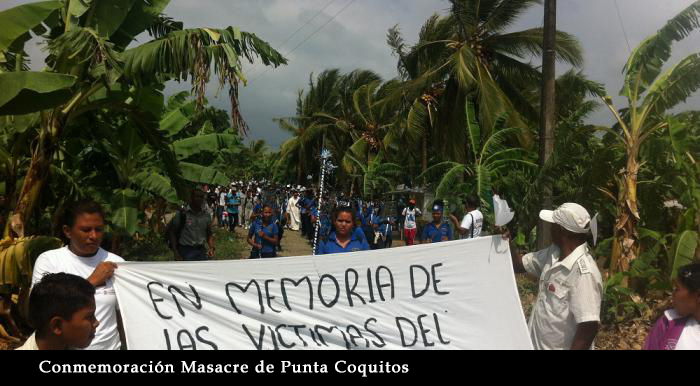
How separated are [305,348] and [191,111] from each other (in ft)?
29.2

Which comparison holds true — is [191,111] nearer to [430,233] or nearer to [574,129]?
[430,233]

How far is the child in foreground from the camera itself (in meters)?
2.54

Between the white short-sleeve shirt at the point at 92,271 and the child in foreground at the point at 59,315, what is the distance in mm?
566

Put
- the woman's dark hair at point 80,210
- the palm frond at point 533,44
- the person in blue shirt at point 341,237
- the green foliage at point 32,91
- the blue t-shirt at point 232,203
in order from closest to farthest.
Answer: the woman's dark hair at point 80,210 < the person in blue shirt at point 341,237 < the green foliage at point 32,91 < the palm frond at point 533,44 < the blue t-shirt at point 232,203

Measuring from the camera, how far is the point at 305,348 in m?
3.72

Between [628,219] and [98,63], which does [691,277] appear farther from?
[628,219]

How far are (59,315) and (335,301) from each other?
70.3 inches

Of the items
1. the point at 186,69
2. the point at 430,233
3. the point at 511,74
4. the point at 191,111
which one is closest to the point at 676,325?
the point at 186,69

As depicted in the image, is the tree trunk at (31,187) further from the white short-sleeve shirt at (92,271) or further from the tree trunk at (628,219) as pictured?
the tree trunk at (628,219)

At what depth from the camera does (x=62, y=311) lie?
2561 mm

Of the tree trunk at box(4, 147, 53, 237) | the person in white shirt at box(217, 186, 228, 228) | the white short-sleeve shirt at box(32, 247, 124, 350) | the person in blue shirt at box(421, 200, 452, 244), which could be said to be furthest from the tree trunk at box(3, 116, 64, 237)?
the person in white shirt at box(217, 186, 228, 228)

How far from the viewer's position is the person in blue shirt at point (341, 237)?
482cm

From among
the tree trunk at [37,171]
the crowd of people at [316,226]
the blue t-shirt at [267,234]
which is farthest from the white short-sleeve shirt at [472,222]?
the tree trunk at [37,171]

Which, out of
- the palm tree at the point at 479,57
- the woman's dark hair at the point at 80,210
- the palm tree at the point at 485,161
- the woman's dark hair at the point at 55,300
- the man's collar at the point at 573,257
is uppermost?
the palm tree at the point at 479,57
